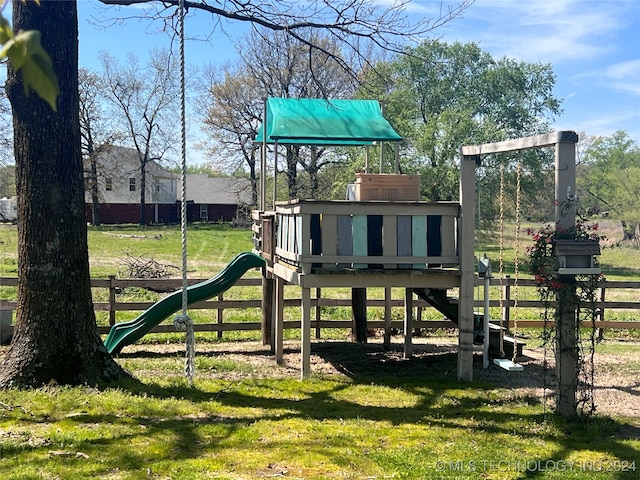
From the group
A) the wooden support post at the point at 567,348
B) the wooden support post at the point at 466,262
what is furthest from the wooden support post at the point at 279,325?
the wooden support post at the point at 567,348

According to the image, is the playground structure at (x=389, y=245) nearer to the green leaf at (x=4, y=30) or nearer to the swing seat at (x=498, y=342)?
the swing seat at (x=498, y=342)

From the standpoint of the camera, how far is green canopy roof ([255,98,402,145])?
33.4 feet

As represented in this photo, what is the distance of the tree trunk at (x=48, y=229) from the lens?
6.34 meters

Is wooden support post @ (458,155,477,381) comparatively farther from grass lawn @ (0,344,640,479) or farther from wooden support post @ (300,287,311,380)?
wooden support post @ (300,287,311,380)

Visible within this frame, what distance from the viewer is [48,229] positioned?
21.0ft

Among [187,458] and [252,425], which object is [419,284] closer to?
[252,425]

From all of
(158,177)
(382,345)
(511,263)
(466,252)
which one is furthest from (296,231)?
(158,177)

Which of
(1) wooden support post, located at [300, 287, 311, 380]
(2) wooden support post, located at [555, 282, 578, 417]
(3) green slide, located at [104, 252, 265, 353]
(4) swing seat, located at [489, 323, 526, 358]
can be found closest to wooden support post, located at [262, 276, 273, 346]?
(3) green slide, located at [104, 252, 265, 353]

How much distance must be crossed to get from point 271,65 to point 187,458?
32404mm

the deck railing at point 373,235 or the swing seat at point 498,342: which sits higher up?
the deck railing at point 373,235

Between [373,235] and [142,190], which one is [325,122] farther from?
[142,190]

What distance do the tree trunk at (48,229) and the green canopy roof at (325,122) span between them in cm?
388

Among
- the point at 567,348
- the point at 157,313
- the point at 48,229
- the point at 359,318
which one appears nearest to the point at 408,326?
the point at 359,318

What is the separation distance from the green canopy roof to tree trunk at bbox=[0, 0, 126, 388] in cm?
388
